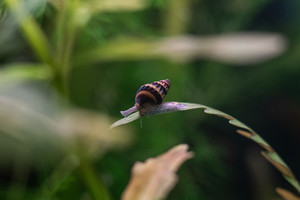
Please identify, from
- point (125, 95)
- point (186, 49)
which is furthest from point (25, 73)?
point (125, 95)

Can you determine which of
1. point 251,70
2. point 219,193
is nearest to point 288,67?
point 251,70

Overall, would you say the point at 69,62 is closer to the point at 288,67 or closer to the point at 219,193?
the point at 219,193

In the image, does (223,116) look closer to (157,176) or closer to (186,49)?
(157,176)

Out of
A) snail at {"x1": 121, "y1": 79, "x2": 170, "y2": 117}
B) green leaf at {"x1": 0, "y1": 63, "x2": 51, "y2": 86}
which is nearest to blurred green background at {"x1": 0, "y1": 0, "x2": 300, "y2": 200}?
green leaf at {"x1": 0, "y1": 63, "x2": 51, "y2": 86}

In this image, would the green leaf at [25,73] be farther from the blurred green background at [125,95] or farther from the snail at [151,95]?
the snail at [151,95]

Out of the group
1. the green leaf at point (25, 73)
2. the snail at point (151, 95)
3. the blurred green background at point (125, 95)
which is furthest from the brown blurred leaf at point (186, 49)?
the snail at point (151, 95)

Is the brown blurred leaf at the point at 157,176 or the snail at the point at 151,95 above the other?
the snail at the point at 151,95
